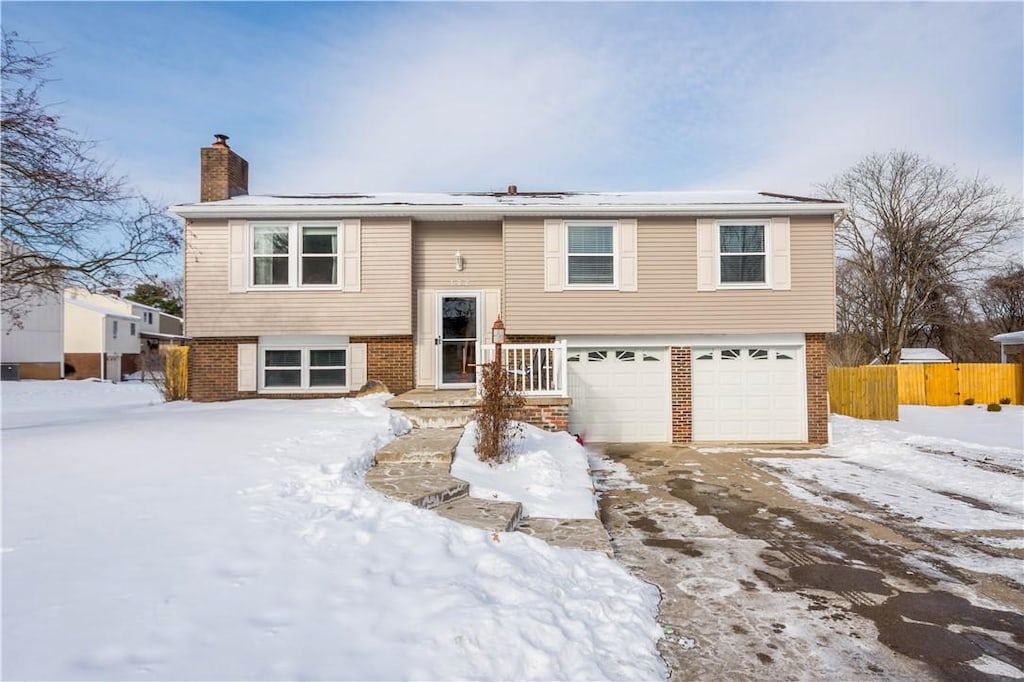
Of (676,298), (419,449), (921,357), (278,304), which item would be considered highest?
(676,298)

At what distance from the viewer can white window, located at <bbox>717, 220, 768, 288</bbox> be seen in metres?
10.8

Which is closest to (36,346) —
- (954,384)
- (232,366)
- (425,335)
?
(232,366)

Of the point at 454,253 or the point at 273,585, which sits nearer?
the point at 273,585

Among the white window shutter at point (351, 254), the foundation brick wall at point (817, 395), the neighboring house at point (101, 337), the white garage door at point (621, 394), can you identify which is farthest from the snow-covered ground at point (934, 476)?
the neighboring house at point (101, 337)

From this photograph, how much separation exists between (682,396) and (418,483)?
7395mm

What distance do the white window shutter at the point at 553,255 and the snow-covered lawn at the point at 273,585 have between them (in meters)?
6.64

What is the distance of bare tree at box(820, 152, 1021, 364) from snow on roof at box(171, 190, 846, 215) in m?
19.1

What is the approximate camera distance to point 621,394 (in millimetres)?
10875

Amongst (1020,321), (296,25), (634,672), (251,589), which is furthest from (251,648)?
(1020,321)

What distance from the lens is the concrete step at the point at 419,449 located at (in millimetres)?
5906

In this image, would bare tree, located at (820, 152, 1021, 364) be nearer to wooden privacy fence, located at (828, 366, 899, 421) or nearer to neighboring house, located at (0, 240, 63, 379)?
wooden privacy fence, located at (828, 366, 899, 421)

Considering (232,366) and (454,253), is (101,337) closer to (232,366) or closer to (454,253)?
(232,366)

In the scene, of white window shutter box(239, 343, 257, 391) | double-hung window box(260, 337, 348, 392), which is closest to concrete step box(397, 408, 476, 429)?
double-hung window box(260, 337, 348, 392)

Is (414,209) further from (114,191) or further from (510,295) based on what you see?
(114,191)
